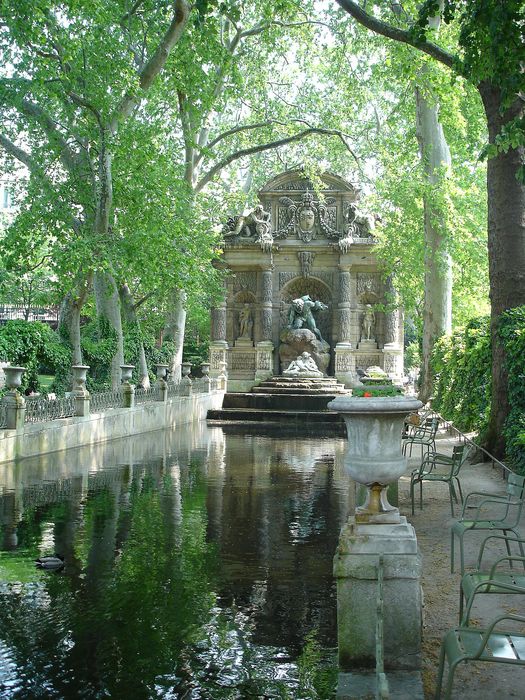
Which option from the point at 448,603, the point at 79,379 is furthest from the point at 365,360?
the point at 448,603

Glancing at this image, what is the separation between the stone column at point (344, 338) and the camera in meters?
33.1

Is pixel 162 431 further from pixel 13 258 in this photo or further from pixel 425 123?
pixel 425 123

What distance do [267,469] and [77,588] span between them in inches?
316

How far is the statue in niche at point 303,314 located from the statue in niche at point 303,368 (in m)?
1.88

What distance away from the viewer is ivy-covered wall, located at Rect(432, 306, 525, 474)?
11.9m

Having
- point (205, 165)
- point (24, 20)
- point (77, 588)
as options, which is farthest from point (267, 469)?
point (205, 165)

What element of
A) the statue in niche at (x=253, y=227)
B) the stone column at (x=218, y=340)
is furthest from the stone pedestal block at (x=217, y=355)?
the statue in niche at (x=253, y=227)

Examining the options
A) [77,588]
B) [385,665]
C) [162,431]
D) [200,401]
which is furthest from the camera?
[200,401]

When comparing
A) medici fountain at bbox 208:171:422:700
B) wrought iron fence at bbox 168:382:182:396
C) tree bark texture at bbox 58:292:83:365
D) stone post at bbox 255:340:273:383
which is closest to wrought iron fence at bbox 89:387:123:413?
tree bark texture at bbox 58:292:83:365

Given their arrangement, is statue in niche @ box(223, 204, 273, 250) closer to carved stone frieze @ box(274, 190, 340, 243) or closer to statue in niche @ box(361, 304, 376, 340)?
carved stone frieze @ box(274, 190, 340, 243)

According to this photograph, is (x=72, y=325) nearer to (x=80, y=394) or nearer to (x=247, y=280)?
(x=80, y=394)

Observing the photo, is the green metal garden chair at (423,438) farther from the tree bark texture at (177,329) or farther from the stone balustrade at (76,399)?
the tree bark texture at (177,329)

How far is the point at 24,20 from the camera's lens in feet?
59.6

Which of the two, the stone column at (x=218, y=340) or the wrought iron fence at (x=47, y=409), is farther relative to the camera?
the stone column at (x=218, y=340)
